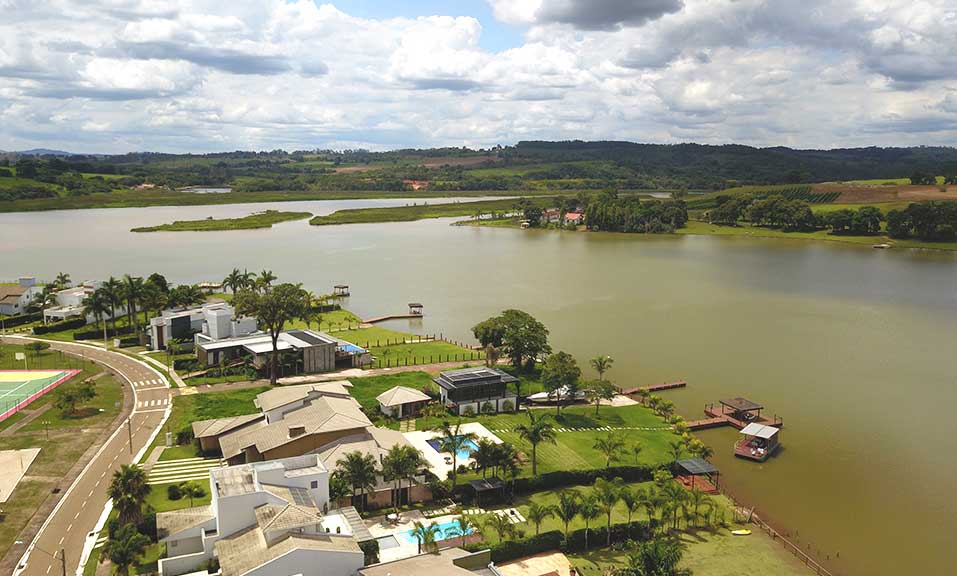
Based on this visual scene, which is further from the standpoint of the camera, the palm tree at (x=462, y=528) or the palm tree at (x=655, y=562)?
the palm tree at (x=462, y=528)

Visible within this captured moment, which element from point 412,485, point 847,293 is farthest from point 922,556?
point 847,293

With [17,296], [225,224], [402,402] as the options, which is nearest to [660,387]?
[402,402]

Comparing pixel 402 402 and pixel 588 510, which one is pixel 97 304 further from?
pixel 588 510

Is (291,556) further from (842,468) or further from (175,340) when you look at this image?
(175,340)

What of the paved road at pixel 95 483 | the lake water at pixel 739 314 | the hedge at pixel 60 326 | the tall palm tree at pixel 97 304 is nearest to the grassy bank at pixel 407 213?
the lake water at pixel 739 314

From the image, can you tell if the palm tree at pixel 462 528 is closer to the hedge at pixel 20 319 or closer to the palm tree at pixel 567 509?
the palm tree at pixel 567 509
